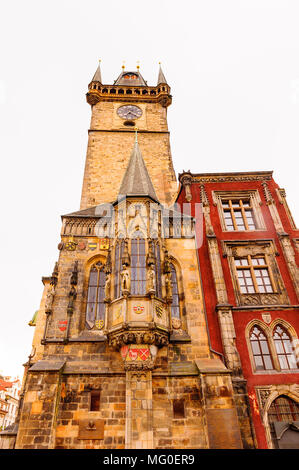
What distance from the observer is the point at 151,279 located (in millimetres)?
10570

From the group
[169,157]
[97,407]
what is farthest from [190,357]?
[169,157]

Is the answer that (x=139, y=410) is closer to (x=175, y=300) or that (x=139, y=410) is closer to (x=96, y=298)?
(x=175, y=300)

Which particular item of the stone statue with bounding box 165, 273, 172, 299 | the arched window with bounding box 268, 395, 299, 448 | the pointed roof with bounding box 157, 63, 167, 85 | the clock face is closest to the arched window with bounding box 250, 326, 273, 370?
the arched window with bounding box 268, 395, 299, 448

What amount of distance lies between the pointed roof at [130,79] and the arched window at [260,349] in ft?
77.1

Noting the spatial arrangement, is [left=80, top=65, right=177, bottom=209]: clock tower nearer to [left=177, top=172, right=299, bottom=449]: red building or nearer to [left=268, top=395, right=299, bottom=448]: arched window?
[left=177, top=172, right=299, bottom=449]: red building

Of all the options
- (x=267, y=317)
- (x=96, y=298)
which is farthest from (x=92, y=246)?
(x=267, y=317)

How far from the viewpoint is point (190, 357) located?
35.5 ft

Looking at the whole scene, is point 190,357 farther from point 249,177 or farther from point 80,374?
point 249,177

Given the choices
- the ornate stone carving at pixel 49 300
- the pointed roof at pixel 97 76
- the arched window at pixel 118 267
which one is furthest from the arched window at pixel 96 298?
the pointed roof at pixel 97 76

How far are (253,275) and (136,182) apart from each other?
6289mm

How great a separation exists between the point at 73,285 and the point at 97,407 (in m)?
4.24

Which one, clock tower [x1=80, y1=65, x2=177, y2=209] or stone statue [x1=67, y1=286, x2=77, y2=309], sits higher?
clock tower [x1=80, y1=65, x2=177, y2=209]

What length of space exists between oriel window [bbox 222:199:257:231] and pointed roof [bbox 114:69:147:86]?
1745cm

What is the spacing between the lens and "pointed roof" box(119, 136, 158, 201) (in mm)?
13259
